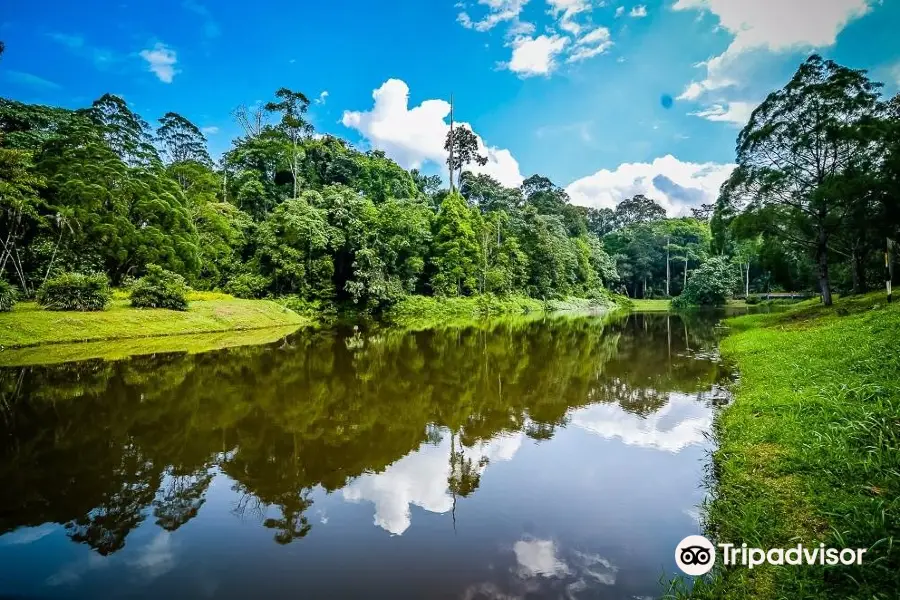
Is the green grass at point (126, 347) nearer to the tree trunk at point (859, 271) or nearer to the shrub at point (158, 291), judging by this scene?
the shrub at point (158, 291)

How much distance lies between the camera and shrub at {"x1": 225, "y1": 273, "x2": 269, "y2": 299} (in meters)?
30.0

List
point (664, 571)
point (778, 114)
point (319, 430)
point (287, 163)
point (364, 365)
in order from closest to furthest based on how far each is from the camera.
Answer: point (664, 571) < point (319, 430) < point (364, 365) < point (778, 114) < point (287, 163)

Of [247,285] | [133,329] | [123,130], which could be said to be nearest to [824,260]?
[133,329]

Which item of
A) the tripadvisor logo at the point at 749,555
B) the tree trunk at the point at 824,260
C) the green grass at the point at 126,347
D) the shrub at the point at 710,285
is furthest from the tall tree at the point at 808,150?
the shrub at the point at 710,285

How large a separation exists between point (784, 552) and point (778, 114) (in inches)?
885

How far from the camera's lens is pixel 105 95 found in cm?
3756

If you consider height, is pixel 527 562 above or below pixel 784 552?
below

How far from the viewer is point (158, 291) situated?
20234 mm

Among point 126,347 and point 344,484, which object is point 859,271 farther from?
point 126,347

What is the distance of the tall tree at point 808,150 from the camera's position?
56.2ft

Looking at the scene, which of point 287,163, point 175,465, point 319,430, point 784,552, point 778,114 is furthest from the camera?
point 287,163

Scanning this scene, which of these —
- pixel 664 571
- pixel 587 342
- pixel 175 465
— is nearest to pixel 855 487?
pixel 664 571

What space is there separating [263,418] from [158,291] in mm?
16545

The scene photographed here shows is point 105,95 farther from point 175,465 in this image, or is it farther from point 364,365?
point 175,465
